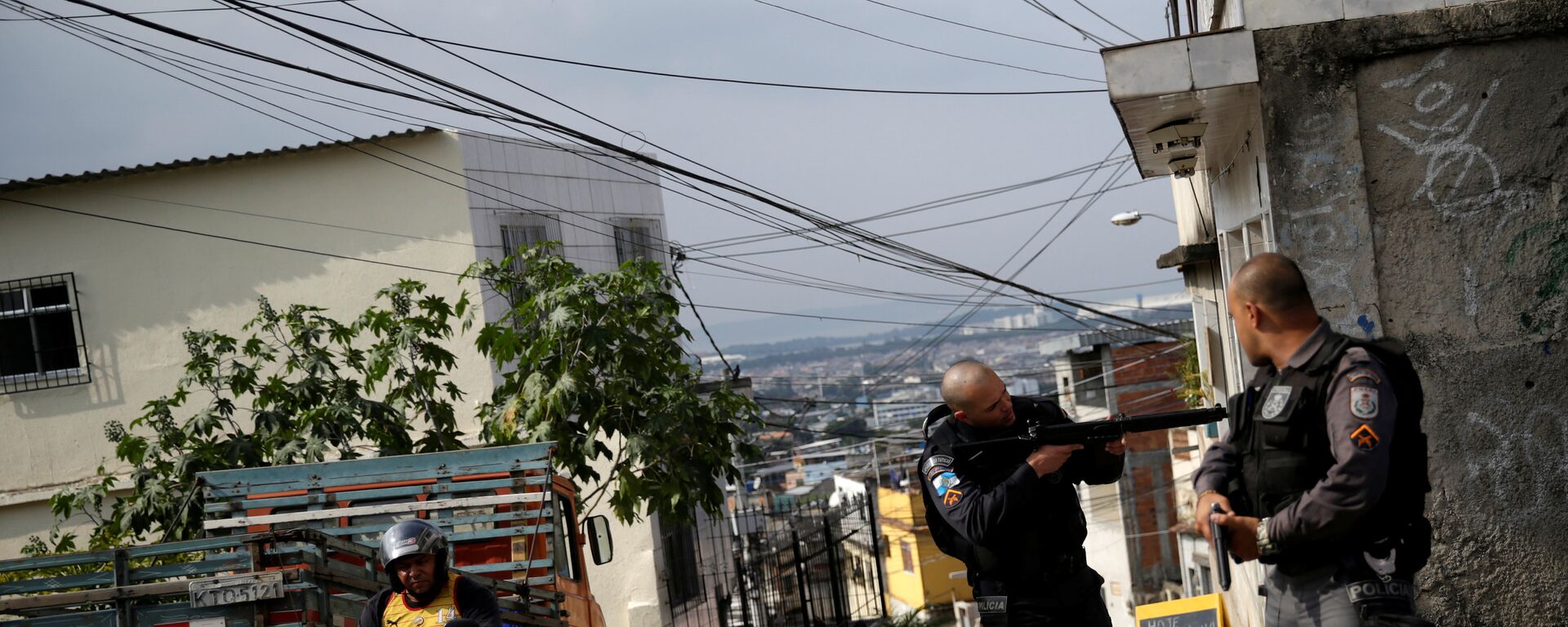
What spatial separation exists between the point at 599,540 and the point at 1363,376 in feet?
21.2

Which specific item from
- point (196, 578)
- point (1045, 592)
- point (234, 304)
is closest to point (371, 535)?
point (196, 578)

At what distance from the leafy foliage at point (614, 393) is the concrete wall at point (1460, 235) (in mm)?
5992

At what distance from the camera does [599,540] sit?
8.89 m

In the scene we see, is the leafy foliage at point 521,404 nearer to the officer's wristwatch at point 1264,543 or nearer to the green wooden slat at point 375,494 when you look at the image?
the green wooden slat at point 375,494

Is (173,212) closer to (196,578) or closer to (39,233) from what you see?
(39,233)

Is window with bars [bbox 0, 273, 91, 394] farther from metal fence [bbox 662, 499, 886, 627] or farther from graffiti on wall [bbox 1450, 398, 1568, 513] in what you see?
graffiti on wall [bbox 1450, 398, 1568, 513]

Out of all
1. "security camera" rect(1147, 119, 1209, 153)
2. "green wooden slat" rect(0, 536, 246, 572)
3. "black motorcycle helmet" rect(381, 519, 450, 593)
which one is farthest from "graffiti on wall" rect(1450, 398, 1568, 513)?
"green wooden slat" rect(0, 536, 246, 572)

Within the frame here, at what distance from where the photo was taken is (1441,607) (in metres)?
5.47

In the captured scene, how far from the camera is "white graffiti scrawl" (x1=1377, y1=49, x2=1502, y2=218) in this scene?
18.2ft

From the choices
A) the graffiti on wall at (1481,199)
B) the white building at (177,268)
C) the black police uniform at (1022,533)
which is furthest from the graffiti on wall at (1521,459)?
the white building at (177,268)

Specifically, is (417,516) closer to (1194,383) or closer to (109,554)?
(109,554)

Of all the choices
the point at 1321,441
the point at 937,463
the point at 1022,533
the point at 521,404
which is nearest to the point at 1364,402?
the point at 1321,441

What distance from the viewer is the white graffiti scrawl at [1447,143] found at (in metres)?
5.55

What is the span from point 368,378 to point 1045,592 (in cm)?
785
